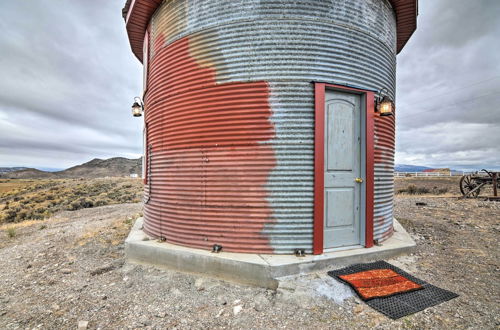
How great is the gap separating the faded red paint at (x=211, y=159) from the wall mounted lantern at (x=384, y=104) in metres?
2.22

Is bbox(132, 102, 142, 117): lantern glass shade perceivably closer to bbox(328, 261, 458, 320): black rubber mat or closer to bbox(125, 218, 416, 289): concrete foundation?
bbox(125, 218, 416, 289): concrete foundation

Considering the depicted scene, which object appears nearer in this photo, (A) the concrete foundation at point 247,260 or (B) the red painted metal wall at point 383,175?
(A) the concrete foundation at point 247,260

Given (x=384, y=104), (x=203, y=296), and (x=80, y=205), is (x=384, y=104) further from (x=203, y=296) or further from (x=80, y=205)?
(x=80, y=205)

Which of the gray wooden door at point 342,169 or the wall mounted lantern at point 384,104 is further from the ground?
the wall mounted lantern at point 384,104

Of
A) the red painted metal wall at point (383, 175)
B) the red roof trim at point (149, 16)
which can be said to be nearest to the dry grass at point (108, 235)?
the red roof trim at point (149, 16)

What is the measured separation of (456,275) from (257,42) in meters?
4.94

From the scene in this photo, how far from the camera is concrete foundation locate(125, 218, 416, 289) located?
3822 mm

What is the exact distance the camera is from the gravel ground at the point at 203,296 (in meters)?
3.06

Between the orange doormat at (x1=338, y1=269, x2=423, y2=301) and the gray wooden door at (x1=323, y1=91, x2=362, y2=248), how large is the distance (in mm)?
704

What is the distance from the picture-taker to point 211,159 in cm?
446

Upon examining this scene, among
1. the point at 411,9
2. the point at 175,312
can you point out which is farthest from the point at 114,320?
the point at 411,9

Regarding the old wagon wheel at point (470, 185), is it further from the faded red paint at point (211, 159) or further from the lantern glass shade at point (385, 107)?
the faded red paint at point (211, 159)

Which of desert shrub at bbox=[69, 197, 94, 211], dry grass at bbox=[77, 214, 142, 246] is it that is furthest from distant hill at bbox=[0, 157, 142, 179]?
dry grass at bbox=[77, 214, 142, 246]

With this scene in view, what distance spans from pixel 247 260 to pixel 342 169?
7.49 feet
